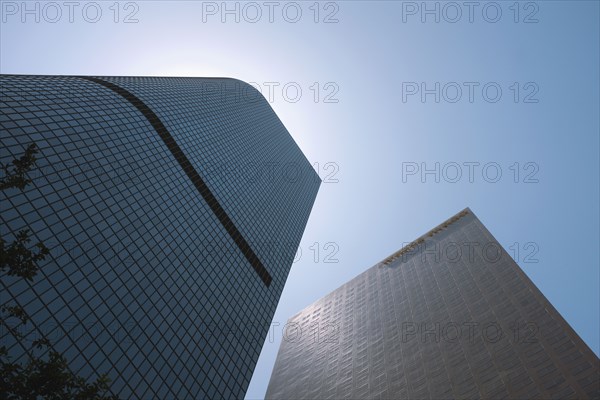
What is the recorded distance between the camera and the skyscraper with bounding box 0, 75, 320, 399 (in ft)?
116

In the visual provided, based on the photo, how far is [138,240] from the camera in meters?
46.2

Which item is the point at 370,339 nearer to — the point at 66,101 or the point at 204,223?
the point at 204,223

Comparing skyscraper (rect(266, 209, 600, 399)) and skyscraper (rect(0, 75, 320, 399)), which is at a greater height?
skyscraper (rect(0, 75, 320, 399))

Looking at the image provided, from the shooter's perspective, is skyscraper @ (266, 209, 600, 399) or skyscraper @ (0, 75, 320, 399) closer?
skyscraper @ (0, 75, 320, 399)

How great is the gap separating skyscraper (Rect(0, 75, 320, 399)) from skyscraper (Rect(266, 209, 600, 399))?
67.4 ft

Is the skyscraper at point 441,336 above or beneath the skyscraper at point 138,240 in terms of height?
beneath

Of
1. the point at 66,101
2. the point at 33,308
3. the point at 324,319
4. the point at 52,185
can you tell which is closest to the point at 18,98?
the point at 66,101

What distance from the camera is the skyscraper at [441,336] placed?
45.1 meters

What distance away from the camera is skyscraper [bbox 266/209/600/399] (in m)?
45.1

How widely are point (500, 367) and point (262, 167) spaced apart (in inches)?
2503

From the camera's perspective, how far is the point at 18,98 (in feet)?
141

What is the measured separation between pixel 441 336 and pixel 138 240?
45540 mm

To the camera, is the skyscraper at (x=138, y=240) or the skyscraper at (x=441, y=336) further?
the skyscraper at (x=441, y=336)

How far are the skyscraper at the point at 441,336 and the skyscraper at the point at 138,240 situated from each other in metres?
20.5
